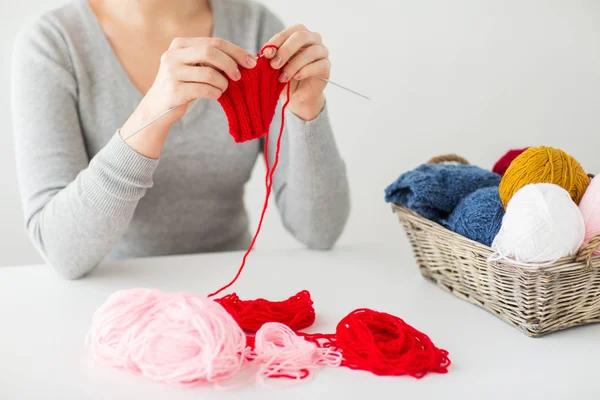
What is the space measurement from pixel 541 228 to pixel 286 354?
0.34 meters

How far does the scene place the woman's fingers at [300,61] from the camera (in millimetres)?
932

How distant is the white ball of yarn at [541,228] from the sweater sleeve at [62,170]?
533 millimetres

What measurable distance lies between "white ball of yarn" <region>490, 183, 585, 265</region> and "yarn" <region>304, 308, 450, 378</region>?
0.16 metres

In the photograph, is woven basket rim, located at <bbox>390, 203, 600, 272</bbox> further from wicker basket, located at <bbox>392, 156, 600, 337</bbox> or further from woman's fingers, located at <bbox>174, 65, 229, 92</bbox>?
woman's fingers, located at <bbox>174, 65, 229, 92</bbox>

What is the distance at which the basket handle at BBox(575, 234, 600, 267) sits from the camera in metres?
0.74

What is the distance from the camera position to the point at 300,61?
3.06ft

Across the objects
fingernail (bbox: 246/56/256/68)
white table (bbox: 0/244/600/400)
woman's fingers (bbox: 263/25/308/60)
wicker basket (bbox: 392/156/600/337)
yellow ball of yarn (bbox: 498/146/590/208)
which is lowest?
white table (bbox: 0/244/600/400)

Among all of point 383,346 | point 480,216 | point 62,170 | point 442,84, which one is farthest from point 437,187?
point 442,84

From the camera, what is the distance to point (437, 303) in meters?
0.91

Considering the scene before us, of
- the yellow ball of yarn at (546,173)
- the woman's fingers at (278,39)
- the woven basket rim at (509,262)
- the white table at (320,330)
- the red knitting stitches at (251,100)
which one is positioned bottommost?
the white table at (320,330)

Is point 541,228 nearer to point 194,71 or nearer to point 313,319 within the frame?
point 313,319

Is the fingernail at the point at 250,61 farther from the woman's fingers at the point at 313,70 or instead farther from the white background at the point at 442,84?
the white background at the point at 442,84

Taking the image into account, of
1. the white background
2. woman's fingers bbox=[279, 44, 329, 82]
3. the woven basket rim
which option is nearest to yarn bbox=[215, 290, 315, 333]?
the woven basket rim

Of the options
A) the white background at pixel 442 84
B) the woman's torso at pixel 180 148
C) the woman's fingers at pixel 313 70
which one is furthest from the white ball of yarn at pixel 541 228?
the white background at pixel 442 84
